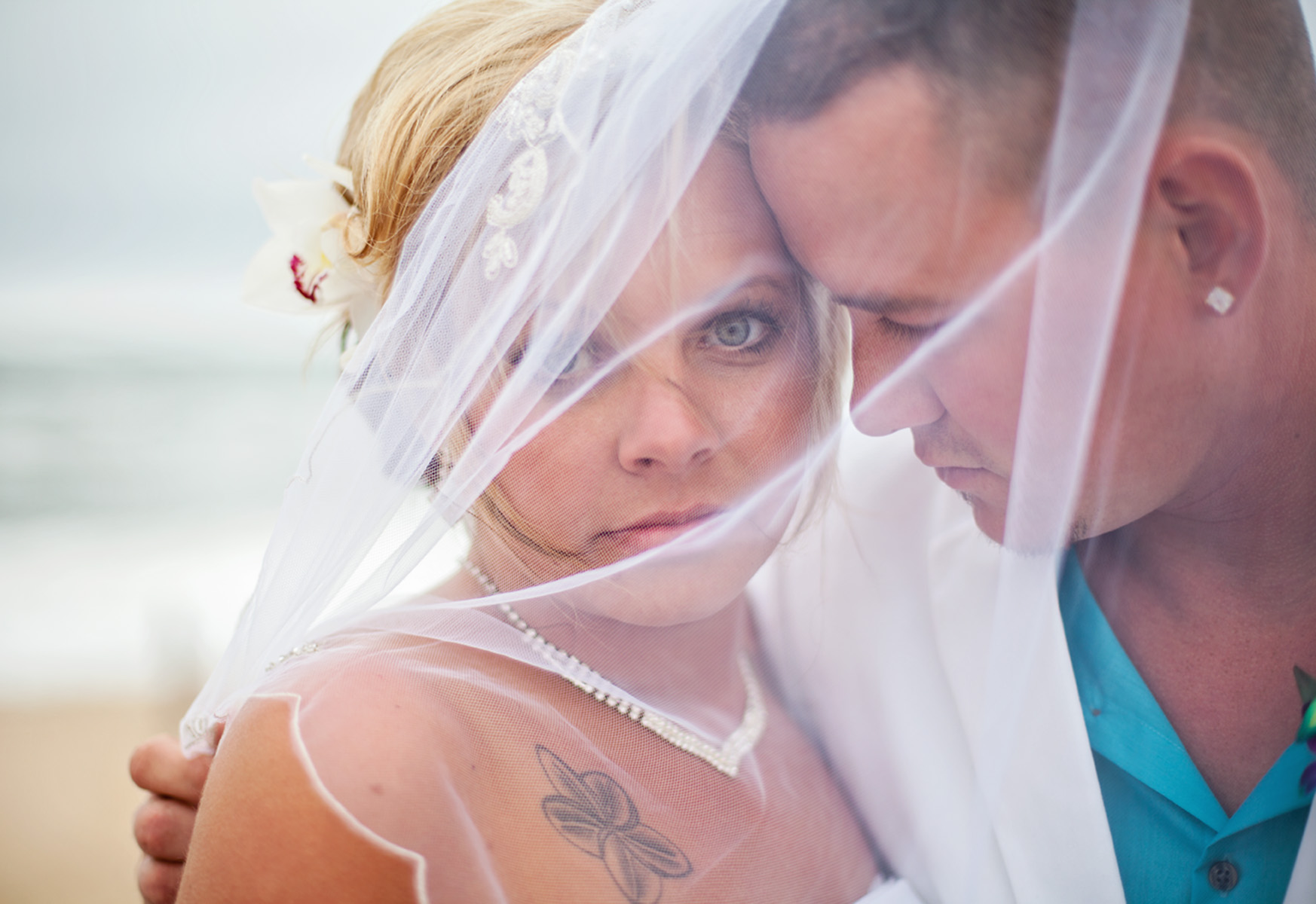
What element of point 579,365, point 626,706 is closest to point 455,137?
point 579,365

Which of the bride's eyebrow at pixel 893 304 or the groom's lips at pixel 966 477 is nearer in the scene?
the bride's eyebrow at pixel 893 304

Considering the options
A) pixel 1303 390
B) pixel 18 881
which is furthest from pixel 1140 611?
pixel 18 881

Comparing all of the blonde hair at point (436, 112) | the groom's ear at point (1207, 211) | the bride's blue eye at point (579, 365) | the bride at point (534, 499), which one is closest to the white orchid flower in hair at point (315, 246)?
the blonde hair at point (436, 112)

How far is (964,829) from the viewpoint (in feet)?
3.51

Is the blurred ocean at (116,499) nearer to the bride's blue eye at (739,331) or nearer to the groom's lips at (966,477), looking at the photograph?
the bride's blue eye at (739,331)

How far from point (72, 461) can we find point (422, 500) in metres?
1.44

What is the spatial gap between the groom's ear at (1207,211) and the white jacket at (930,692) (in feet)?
1.23

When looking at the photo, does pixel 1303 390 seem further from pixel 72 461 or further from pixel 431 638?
pixel 72 461

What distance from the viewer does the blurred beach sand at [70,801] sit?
1942 millimetres

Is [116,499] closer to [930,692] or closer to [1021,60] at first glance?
[930,692]

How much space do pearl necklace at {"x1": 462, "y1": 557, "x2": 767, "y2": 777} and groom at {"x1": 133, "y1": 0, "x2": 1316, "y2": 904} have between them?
24 cm

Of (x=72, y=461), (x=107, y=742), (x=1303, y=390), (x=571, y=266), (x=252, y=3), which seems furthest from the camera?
(x=107, y=742)

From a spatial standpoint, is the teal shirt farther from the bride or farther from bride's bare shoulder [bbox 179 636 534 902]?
bride's bare shoulder [bbox 179 636 534 902]

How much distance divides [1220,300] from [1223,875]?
25.9 inches
